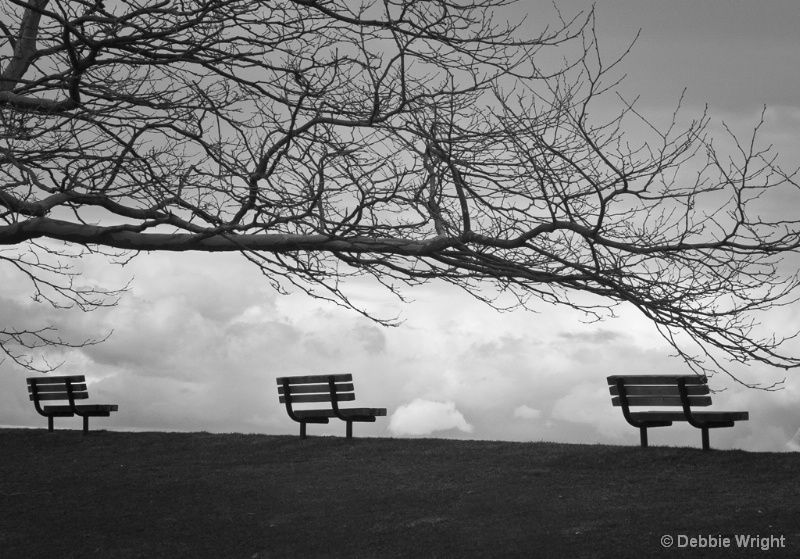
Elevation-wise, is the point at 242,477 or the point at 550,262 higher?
the point at 550,262

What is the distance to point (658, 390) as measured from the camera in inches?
460

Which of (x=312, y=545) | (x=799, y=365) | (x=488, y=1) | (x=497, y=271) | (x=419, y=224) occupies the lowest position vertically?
(x=312, y=545)

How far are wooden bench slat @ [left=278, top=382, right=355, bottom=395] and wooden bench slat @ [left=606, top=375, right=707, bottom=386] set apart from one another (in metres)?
4.35

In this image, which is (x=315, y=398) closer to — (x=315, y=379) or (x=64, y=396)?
(x=315, y=379)

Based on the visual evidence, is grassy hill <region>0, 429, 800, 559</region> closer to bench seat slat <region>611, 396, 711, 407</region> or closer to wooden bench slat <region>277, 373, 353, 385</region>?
bench seat slat <region>611, 396, 711, 407</region>

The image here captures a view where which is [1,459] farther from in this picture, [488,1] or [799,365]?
[799,365]

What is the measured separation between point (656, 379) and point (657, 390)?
156 mm

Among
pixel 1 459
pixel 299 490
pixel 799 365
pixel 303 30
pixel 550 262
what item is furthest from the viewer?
pixel 1 459

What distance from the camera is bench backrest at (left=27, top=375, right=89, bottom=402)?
54.9ft

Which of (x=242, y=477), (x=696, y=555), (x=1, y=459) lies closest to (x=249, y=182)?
(x=696, y=555)

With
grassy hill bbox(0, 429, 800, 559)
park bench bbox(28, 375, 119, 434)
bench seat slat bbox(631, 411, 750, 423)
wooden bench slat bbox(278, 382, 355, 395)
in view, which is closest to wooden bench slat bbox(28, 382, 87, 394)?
park bench bbox(28, 375, 119, 434)

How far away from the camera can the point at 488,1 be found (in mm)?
7383

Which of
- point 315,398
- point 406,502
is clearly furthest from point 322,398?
point 406,502

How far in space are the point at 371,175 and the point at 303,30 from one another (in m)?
2.00
